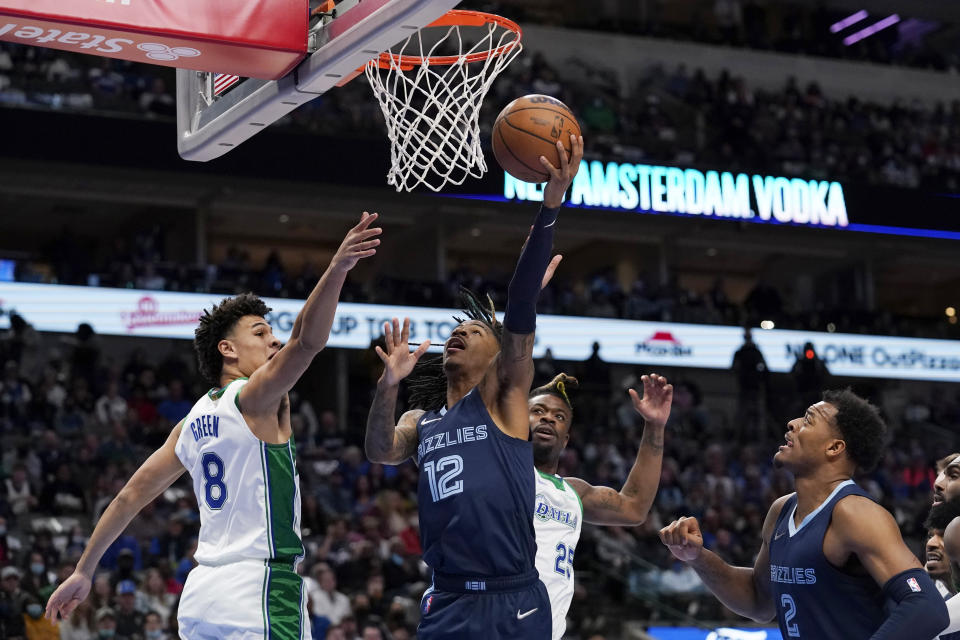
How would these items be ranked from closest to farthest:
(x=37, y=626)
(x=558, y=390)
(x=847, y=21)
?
(x=558, y=390)
(x=37, y=626)
(x=847, y=21)

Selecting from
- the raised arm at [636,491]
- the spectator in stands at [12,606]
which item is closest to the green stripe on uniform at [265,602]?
the raised arm at [636,491]

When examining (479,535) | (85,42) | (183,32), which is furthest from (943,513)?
(85,42)

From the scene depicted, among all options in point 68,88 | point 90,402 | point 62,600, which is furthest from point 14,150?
point 62,600

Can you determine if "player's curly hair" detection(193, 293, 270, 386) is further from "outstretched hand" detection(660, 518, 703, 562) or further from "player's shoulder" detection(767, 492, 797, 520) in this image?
"player's shoulder" detection(767, 492, 797, 520)

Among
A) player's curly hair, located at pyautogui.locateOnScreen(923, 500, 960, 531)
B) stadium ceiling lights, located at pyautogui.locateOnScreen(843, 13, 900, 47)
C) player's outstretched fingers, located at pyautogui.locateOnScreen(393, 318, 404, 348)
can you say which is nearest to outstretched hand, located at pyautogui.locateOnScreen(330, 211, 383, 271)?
player's outstretched fingers, located at pyautogui.locateOnScreen(393, 318, 404, 348)

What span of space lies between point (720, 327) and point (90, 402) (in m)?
10.8

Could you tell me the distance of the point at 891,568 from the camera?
12.9 feet

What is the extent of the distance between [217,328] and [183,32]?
3.77ft

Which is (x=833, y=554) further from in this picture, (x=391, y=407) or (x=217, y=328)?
(x=217, y=328)

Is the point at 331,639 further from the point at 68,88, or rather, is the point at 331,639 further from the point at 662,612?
the point at 68,88

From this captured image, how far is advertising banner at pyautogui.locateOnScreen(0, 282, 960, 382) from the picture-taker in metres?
17.3

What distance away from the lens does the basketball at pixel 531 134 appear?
179 inches

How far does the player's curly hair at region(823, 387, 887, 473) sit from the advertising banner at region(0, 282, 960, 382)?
13823 millimetres

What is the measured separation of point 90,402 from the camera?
15.0 metres
